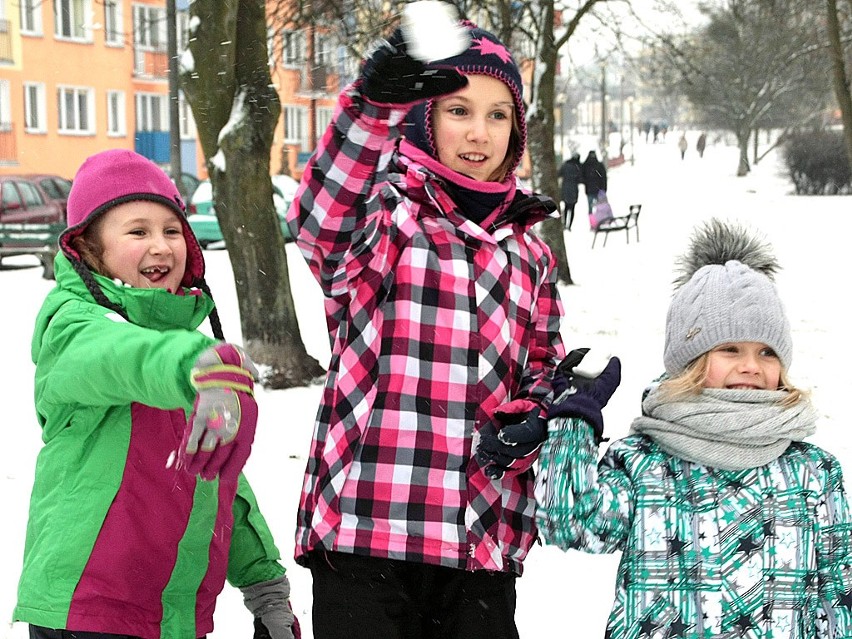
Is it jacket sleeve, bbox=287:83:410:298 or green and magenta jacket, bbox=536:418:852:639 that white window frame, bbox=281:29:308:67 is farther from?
green and magenta jacket, bbox=536:418:852:639

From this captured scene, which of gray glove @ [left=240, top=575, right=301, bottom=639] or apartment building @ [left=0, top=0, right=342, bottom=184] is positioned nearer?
gray glove @ [left=240, top=575, right=301, bottom=639]

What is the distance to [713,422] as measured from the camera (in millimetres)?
2314

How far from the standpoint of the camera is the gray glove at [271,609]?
104 inches

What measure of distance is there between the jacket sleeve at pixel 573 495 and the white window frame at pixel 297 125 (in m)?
42.5

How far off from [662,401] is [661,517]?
0.91 ft

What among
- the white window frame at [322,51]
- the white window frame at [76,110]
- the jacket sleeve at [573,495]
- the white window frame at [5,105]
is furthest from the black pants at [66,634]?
the white window frame at [76,110]

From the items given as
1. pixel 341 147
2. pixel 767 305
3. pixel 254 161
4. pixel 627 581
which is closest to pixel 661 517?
pixel 627 581

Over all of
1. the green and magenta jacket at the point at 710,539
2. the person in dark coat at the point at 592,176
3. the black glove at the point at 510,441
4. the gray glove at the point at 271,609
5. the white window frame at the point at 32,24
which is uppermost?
the white window frame at the point at 32,24

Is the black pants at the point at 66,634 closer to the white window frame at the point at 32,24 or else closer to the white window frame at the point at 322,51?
the white window frame at the point at 322,51

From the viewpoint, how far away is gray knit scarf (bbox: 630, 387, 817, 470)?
2.30m

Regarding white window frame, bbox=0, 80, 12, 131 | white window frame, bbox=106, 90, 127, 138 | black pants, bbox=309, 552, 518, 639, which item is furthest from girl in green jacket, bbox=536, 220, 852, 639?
white window frame, bbox=106, 90, 127, 138

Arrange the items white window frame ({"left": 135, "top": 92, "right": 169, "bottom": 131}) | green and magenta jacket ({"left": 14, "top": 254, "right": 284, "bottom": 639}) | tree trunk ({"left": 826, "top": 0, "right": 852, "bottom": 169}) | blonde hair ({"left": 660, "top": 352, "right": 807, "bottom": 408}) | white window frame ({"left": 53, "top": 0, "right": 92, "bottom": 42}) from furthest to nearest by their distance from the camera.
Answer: white window frame ({"left": 135, "top": 92, "right": 169, "bottom": 131}) → white window frame ({"left": 53, "top": 0, "right": 92, "bottom": 42}) → tree trunk ({"left": 826, "top": 0, "right": 852, "bottom": 169}) → blonde hair ({"left": 660, "top": 352, "right": 807, "bottom": 408}) → green and magenta jacket ({"left": 14, "top": 254, "right": 284, "bottom": 639})

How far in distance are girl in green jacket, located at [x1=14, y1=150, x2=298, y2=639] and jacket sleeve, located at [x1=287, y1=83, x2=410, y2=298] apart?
1.06ft

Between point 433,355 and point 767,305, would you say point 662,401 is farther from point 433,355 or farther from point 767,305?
point 433,355
